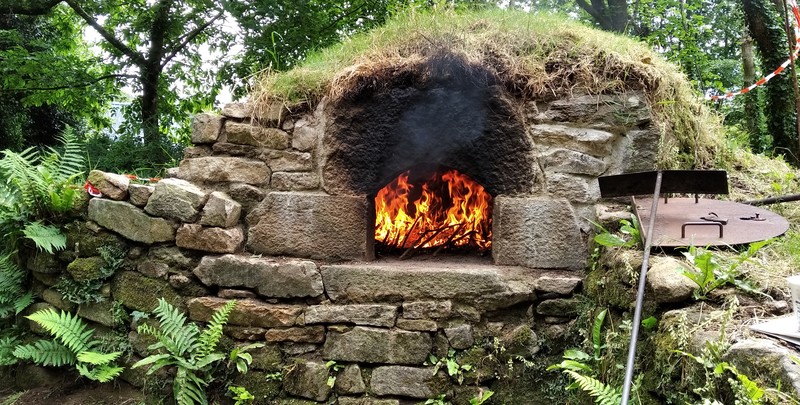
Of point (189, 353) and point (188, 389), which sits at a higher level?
point (189, 353)

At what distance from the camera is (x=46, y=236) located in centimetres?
355

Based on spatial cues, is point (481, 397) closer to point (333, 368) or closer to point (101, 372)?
point (333, 368)

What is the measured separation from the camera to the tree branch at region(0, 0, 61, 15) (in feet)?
26.9

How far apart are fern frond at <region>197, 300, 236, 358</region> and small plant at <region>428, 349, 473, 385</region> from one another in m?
1.31

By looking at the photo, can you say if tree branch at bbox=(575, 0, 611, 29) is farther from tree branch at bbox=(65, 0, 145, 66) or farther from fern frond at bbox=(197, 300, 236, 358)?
fern frond at bbox=(197, 300, 236, 358)

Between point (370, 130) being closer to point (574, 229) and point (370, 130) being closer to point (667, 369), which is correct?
point (574, 229)

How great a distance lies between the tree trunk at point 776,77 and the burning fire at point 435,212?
4.95m

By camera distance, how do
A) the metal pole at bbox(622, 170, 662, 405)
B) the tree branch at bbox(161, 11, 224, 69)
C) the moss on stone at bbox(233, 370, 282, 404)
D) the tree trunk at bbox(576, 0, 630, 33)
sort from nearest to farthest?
the metal pole at bbox(622, 170, 662, 405), the moss on stone at bbox(233, 370, 282, 404), the tree branch at bbox(161, 11, 224, 69), the tree trunk at bbox(576, 0, 630, 33)

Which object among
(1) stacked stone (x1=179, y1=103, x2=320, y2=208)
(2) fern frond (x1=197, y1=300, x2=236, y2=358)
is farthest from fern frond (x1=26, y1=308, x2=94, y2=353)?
(1) stacked stone (x1=179, y1=103, x2=320, y2=208)

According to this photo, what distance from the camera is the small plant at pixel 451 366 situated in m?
3.13

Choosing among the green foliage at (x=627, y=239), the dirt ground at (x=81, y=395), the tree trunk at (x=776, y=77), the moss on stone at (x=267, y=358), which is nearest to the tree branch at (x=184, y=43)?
the dirt ground at (x=81, y=395)

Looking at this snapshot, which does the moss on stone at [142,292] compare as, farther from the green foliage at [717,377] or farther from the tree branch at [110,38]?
the tree branch at [110,38]

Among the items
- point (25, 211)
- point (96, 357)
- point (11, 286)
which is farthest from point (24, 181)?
point (96, 357)

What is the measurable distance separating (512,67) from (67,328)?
3459 mm
